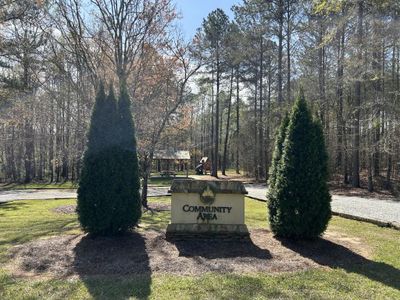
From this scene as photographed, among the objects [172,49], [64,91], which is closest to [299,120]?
[172,49]

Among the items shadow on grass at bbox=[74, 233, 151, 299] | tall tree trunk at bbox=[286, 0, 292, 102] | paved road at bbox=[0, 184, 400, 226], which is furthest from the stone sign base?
tall tree trunk at bbox=[286, 0, 292, 102]

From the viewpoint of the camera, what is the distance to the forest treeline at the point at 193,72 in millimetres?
10023

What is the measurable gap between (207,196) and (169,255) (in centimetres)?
143

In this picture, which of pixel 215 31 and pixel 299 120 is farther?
pixel 215 31

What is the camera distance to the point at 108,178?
5836 millimetres

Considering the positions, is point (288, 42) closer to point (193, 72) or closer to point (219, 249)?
point (193, 72)

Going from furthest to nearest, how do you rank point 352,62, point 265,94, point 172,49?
point 265,94, point 352,62, point 172,49

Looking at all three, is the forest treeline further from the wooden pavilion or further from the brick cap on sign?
the wooden pavilion

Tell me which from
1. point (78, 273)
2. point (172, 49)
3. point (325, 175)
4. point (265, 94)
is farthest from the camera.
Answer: point (265, 94)

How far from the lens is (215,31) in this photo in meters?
28.0

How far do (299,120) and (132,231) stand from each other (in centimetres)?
348

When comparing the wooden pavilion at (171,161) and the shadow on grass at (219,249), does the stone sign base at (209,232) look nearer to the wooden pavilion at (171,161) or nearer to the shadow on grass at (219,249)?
the shadow on grass at (219,249)

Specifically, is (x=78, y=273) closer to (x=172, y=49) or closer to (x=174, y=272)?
(x=174, y=272)

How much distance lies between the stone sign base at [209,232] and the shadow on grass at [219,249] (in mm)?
94
